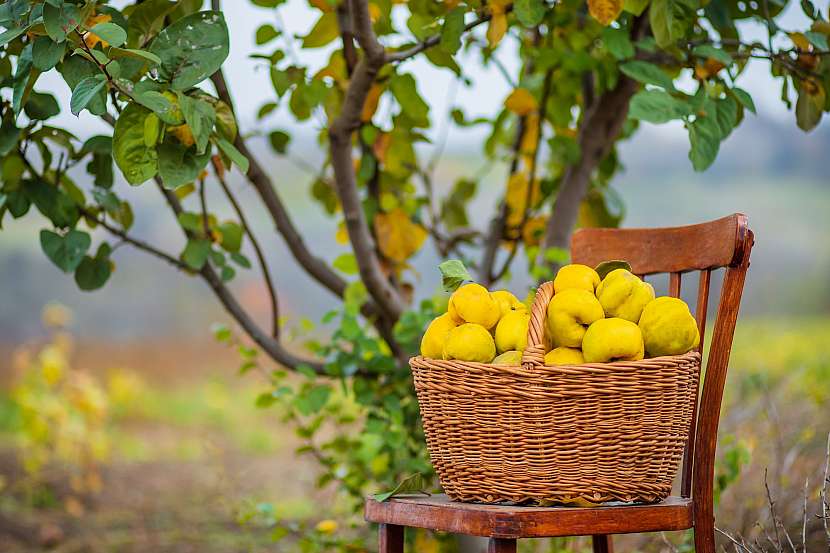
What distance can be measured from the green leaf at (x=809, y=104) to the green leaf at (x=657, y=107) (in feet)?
0.97

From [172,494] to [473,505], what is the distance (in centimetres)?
296

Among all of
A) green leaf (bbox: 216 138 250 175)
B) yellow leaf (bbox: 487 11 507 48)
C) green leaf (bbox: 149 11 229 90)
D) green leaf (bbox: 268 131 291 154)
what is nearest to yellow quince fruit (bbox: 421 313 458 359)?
green leaf (bbox: 216 138 250 175)

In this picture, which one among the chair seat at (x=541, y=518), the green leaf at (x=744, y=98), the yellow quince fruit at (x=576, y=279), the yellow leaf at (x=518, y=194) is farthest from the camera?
the yellow leaf at (x=518, y=194)

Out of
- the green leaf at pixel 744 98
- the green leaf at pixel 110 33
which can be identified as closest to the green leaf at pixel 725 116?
the green leaf at pixel 744 98

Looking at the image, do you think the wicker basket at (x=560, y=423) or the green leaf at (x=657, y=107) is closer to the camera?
the wicker basket at (x=560, y=423)

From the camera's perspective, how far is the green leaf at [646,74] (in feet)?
4.17

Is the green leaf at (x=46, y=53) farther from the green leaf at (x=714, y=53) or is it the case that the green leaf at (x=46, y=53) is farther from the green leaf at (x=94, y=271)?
the green leaf at (x=714, y=53)

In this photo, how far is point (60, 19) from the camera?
38.2 inches

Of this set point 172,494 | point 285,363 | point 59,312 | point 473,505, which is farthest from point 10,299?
point 473,505

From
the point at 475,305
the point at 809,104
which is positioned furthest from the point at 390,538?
the point at 809,104

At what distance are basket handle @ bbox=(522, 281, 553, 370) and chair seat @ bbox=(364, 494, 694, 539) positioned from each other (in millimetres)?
154

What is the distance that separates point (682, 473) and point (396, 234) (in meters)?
0.89

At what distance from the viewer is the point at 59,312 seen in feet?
11.1

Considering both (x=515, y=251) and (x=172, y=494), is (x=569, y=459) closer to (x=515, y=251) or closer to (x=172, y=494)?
(x=515, y=251)
